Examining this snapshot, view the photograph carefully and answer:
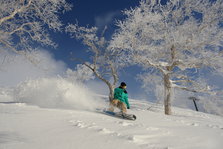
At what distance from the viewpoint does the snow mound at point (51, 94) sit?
29.2 ft

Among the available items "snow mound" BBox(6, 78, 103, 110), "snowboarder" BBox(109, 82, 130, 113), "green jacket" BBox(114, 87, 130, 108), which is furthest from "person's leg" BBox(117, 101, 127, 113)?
"snow mound" BBox(6, 78, 103, 110)

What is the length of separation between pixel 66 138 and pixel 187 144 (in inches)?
87.5

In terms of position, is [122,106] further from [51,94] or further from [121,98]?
[51,94]

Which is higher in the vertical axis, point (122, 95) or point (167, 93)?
point (167, 93)

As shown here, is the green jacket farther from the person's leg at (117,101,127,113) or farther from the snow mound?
the snow mound

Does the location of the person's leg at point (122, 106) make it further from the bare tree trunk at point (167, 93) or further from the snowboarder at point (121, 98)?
the bare tree trunk at point (167, 93)

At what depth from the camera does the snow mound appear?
8.91 m

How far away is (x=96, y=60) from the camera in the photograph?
15.0 meters

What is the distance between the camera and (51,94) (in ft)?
29.9

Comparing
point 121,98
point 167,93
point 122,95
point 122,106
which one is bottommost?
point 122,106

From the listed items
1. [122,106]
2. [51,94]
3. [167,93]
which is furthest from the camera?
[167,93]

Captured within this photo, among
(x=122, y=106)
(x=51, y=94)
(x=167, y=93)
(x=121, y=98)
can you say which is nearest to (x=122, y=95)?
(x=121, y=98)

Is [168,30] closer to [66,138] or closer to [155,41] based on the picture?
[155,41]

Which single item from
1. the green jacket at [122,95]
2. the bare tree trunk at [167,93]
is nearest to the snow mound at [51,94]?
the green jacket at [122,95]
